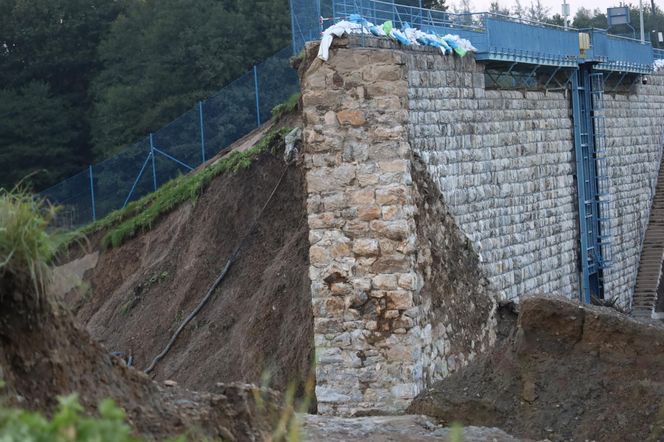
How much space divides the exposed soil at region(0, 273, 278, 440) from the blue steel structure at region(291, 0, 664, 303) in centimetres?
1055

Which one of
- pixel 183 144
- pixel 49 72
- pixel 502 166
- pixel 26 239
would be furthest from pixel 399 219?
pixel 49 72

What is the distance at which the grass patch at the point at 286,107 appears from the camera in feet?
79.8

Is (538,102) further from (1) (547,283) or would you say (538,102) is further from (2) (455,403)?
(2) (455,403)

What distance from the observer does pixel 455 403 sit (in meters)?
11.8

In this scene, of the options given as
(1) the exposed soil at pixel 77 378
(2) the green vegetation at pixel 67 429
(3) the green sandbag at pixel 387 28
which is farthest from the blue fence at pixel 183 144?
(2) the green vegetation at pixel 67 429

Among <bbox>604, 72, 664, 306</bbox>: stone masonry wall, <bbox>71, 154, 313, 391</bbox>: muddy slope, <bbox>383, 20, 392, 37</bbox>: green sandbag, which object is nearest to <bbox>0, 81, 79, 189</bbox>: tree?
<bbox>71, 154, 313, 391</bbox>: muddy slope

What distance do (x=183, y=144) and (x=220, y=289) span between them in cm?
803

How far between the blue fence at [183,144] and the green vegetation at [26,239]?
20494 millimetres

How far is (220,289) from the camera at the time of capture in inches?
793

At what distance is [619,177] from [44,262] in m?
20.8

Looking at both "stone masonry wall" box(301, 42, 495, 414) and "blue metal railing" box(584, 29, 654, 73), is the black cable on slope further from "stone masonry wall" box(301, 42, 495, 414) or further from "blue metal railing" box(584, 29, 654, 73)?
"blue metal railing" box(584, 29, 654, 73)

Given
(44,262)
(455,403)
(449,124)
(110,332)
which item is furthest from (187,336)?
(44,262)

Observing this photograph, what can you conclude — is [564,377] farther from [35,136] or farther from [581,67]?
[35,136]

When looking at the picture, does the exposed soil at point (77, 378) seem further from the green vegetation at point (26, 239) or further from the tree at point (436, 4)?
the tree at point (436, 4)
